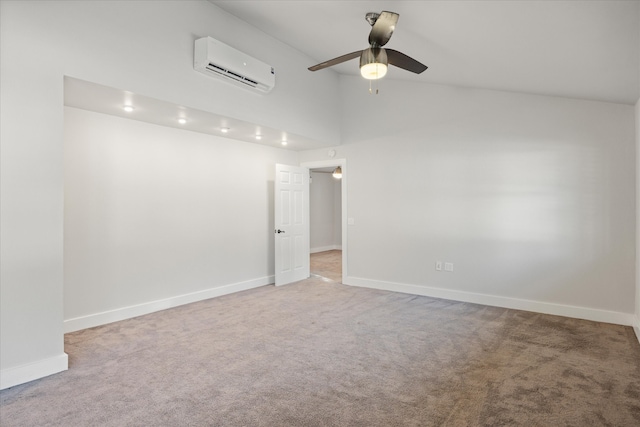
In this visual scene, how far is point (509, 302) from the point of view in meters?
4.52

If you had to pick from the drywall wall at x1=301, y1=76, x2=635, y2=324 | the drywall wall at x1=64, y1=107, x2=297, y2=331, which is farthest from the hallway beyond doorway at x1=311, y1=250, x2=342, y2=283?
the drywall wall at x1=64, y1=107, x2=297, y2=331

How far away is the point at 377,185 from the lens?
224 inches

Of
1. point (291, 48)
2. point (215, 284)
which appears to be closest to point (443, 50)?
point (291, 48)

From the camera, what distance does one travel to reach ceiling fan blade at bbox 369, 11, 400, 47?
2586 millimetres

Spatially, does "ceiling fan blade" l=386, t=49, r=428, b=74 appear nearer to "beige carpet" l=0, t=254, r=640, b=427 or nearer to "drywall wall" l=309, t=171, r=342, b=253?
"beige carpet" l=0, t=254, r=640, b=427

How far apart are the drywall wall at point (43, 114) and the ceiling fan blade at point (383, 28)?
2.09m

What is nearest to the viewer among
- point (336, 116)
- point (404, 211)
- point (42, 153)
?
point (42, 153)

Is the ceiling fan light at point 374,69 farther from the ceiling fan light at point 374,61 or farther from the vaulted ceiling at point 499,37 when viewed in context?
the vaulted ceiling at point 499,37

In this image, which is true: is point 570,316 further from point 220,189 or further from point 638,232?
point 220,189

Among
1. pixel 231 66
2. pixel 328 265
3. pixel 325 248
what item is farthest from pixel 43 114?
pixel 325 248

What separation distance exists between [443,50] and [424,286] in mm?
3294

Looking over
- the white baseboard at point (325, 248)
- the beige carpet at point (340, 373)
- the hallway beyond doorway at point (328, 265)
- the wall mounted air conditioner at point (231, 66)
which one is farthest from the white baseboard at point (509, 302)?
the white baseboard at point (325, 248)

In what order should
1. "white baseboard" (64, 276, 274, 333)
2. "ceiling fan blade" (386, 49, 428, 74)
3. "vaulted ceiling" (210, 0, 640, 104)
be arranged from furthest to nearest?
1. "white baseboard" (64, 276, 274, 333)
2. "ceiling fan blade" (386, 49, 428, 74)
3. "vaulted ceiling" (210, 0, 640, 104)

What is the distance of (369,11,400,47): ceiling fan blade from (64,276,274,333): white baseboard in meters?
3.93
